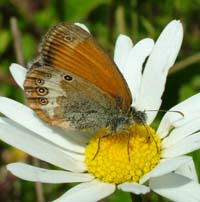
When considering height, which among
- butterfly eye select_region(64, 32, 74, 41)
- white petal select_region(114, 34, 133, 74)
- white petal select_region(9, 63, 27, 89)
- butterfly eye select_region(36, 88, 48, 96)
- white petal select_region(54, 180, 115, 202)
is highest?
butterfly eye select_region(64, 32, 74, 41)

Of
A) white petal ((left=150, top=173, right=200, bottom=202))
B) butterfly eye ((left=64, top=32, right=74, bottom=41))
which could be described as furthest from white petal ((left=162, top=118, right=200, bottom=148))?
butterfly eye ((left=64, top=32, right=74, bottom=41))

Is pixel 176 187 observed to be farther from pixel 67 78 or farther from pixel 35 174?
pixel 67 78

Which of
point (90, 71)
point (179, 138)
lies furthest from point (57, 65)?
point (179, 138)

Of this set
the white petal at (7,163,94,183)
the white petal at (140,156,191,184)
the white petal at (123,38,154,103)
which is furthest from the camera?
the white petal at (123,38,154,103)

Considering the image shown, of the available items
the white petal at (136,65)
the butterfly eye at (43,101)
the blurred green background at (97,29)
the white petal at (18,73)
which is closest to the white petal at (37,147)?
the butterfly eye at (43,101)

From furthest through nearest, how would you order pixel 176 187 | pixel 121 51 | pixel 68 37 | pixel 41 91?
pixel 121 51
pixel 41 91
pixel 68 37
pixel 176 187

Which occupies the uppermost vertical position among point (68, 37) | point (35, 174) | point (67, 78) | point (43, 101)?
point (68, 37)

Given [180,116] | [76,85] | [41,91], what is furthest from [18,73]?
[180,116]

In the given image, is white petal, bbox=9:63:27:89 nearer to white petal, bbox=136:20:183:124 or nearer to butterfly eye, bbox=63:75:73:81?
butterfly eye, bbox=63:75:73:81
